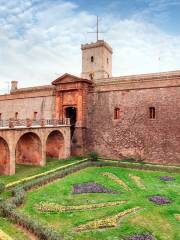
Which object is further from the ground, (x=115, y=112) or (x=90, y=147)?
(x=115, y=112)

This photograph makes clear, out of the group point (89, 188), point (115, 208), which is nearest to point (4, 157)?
point (89, 188)

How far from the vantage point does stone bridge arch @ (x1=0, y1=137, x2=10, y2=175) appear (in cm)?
1931

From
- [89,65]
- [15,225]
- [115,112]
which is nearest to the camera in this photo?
[15,225]

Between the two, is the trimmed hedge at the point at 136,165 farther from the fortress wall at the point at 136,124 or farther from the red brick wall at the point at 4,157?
the red brick wall at the point at 4,157

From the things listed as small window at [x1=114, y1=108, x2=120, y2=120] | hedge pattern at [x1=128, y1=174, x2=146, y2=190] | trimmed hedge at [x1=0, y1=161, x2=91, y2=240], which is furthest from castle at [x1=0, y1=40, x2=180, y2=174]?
hedge pattern at [x1=128, y1=174, x2=146, y2=190]

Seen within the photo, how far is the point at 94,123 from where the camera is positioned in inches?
1090

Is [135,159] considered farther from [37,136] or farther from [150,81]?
[37,136]

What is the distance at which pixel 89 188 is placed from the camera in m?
17.0

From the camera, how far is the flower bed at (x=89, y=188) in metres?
16.6

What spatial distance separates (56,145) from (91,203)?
13314mm

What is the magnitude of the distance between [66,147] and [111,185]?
9.85 m

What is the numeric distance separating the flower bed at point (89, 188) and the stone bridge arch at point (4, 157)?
5484mm

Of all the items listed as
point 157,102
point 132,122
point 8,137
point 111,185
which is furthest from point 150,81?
point 8,137

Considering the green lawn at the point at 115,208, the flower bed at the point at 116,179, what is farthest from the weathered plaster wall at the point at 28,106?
the green lawn at the point at 115,208
